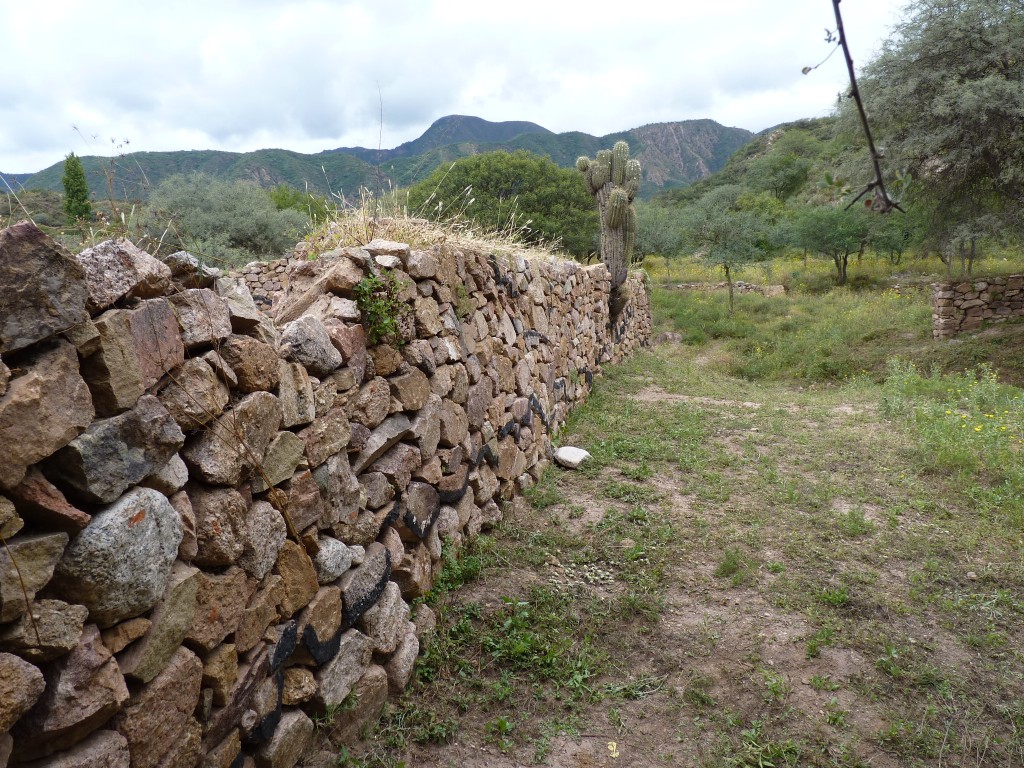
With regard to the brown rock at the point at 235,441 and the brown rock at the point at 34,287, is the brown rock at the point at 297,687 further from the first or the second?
the brown rock at the point at 34,287

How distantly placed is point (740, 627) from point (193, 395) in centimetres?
290

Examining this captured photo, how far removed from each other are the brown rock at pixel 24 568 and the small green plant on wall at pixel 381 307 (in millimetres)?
1812

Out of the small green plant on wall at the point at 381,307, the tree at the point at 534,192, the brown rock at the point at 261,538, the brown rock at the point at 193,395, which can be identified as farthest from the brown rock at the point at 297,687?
the tree at the point at 534,192

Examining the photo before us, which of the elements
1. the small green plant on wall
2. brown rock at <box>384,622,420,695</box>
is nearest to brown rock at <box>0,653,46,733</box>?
brown rock at <box>384,622,420,695</box>

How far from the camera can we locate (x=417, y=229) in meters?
4.21

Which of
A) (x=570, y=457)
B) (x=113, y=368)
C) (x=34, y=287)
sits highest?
(x=34, y=287)

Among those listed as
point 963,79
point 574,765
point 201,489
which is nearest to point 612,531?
point 574,765

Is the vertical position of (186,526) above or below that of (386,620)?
above

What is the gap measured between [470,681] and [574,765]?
0.60 meters

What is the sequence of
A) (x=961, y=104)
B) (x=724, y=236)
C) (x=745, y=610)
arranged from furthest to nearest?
(x=724, y=236) < (x=961, y=104) < (x=745, y=610)

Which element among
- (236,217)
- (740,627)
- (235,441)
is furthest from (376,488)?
(236,217)

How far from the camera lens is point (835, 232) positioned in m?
20.7

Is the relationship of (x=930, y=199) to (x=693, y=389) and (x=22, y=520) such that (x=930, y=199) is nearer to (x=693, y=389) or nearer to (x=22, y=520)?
(x=693, y=389)

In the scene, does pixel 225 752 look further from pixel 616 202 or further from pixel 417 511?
pixel 616 202
